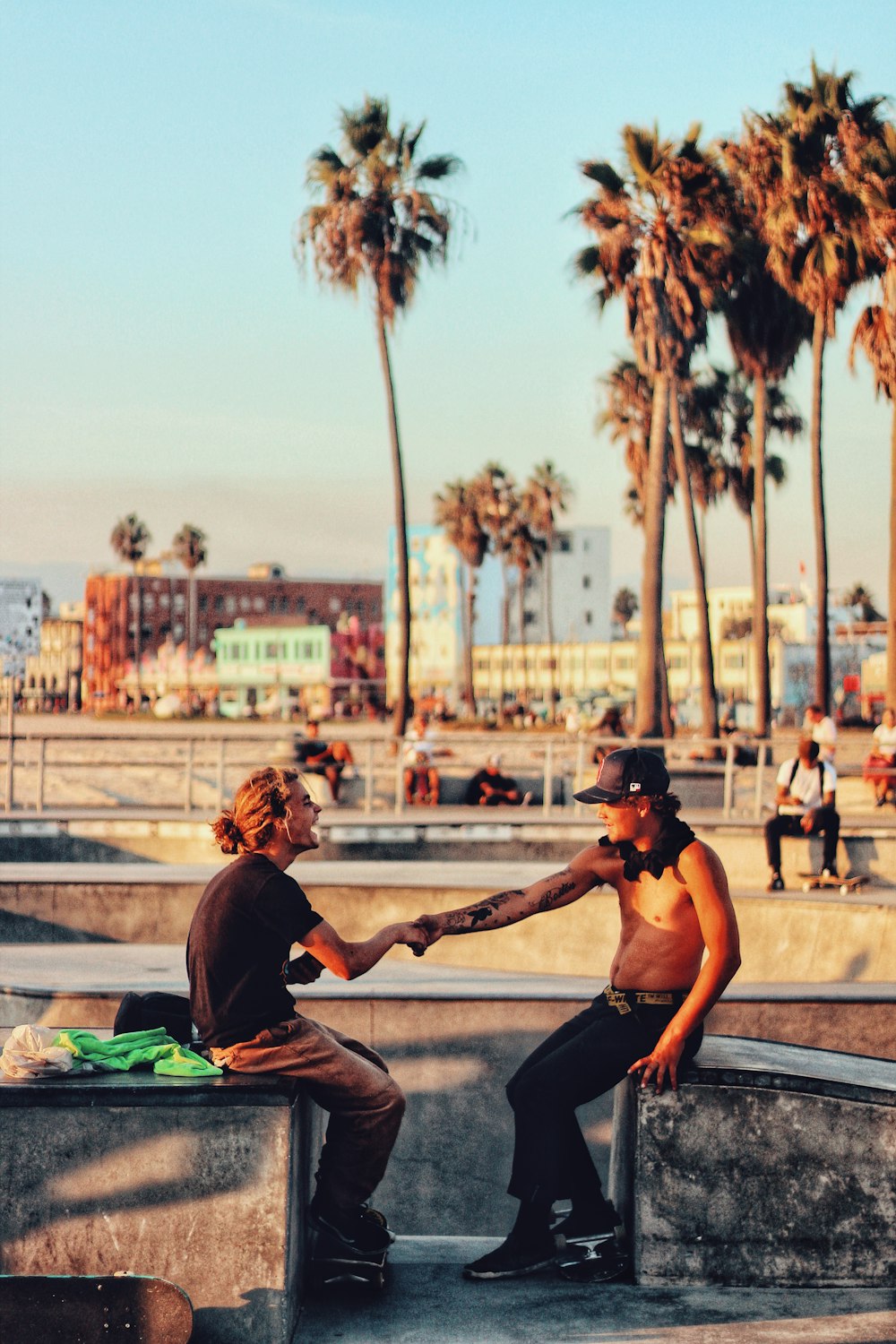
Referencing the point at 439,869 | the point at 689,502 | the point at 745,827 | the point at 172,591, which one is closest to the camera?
the point at 439,869

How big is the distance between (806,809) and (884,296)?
17.7m

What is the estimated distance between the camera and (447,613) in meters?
121

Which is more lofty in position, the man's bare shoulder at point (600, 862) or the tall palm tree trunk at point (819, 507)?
the tall palm tree trunk at point (819, 507)

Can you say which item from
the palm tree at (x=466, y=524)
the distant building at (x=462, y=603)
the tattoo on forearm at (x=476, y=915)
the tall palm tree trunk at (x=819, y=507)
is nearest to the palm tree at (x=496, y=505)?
the palm tree at (x=466, y=524)

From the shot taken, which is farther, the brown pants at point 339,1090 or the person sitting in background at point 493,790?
the person sitting in background at point 493,790

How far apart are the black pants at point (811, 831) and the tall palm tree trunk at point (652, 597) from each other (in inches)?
598

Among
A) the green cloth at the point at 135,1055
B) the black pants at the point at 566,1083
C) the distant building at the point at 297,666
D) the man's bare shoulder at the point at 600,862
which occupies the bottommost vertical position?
the black pants at the point at 566,1083

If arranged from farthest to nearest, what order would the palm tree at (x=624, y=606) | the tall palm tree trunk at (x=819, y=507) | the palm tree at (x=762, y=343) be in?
1. the palm tree at (x=624, y=606)
2. the palm tree at (x=762, y=343)
3. the tall palm tree trunk at (x=819, y=507)

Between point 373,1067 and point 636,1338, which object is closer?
point 636,1338

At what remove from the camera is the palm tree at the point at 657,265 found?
30047 mm

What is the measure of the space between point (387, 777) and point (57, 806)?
195 inches

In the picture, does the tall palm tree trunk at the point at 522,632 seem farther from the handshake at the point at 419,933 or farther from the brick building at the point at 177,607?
the handshake at the point at 419,933

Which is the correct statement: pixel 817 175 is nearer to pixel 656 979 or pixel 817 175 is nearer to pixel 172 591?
pixel 656 979

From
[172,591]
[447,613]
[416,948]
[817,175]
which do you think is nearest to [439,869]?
[416,948]
